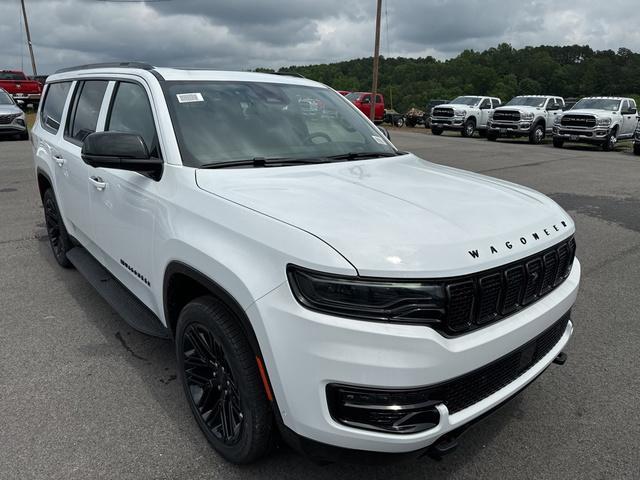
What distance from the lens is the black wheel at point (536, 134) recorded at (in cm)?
2355

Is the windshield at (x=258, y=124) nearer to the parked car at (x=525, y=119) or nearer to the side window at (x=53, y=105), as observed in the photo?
the side window at (x=53, y=105)

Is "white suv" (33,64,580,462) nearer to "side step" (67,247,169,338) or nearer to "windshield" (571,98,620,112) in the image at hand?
"side step" (67,247,169,338)

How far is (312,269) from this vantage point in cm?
188

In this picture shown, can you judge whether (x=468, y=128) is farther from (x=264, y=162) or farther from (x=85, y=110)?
(x=264, y=162)

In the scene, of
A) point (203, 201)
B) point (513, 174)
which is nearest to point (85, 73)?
point (203, 201)

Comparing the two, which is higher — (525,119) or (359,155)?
(359,155)

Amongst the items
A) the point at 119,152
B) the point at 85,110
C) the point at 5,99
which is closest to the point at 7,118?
the point at 5,99

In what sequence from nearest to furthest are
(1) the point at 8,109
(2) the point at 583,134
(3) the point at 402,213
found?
(3) the point at 402,213, (1) the point at 8,109, (2) the point at 583,134

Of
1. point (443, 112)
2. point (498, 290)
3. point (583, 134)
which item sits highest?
point (498, 290)

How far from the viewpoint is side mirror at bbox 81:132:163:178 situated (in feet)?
8.68

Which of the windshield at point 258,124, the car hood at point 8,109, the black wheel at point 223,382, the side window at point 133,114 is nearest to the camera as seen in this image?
the black wheel at point 223,382

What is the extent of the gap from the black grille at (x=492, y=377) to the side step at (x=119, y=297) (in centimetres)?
169

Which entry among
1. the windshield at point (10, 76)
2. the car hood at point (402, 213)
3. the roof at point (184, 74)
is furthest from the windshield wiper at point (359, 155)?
the windshield at point (10, 76)

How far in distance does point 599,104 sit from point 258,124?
22530 mm
